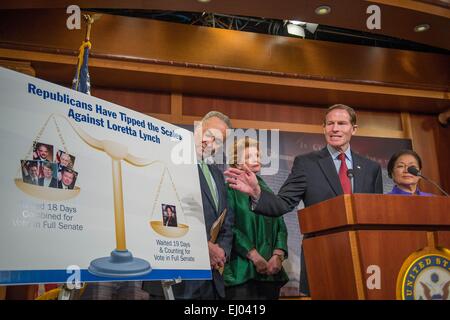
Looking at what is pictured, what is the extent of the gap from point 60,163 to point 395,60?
11.4 feet

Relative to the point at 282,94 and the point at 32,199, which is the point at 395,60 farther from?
the point at 32,199

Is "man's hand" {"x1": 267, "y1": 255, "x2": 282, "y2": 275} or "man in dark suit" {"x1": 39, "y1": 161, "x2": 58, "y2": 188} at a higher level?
"man in dark suit" {"x1": 39, "y1": 161, "x2": 58, "y2": 188}

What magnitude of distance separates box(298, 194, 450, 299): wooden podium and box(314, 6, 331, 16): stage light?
75.5 inches

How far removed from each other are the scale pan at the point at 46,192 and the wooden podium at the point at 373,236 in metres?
1.00

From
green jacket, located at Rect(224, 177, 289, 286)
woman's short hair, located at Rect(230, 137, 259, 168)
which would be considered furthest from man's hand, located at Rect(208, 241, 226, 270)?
woman's short hair, located at Rect(230, 137, 259, 168)

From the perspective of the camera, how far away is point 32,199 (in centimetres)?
172

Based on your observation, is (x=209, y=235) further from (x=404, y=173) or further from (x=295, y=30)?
(x=295, y=30)

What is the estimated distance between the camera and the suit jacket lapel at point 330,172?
102 inches

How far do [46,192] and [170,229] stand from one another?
1.97ft

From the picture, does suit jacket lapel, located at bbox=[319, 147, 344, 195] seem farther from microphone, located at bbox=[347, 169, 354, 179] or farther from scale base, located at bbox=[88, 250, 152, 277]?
scale base, located at bbox=[88, 250, 152, 277]

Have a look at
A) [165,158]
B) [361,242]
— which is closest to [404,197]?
[361,242]

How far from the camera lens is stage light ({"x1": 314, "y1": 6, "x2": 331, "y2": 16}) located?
3.35 metres

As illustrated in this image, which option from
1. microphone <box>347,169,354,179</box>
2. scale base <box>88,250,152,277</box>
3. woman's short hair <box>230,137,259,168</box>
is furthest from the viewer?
woman's short hair <box>230,137,259,168</box>

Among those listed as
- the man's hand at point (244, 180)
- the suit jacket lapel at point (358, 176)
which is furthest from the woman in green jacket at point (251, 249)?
the man's hand at point (244, 180)
